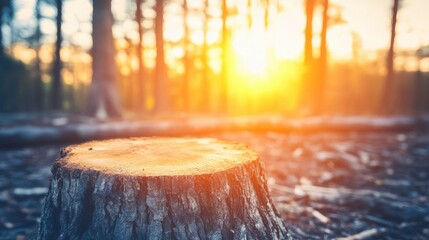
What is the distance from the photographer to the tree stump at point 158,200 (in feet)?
6.09

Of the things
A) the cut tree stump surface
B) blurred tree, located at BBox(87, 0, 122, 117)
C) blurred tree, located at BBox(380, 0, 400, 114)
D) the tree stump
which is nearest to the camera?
the tree stump

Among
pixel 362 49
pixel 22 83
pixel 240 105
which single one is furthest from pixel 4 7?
pixel 362 49

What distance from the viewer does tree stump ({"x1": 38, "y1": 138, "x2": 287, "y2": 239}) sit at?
186 cm

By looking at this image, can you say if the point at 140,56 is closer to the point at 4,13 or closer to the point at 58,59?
the point at 58,59

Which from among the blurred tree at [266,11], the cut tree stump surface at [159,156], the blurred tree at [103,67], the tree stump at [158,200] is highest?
the blurred tree at [266,11]

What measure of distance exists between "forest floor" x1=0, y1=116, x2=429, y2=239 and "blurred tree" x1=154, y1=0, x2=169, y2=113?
8327 millimetres

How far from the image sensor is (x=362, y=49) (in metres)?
37.0

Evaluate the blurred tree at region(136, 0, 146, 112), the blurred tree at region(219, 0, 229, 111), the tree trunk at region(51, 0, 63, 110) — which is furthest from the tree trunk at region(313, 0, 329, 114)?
the tree trunk at region(51, 0, 63, 110)

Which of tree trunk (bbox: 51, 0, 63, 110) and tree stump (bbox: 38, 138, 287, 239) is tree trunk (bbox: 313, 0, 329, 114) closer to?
tree stump (bbox: 38, 138, 287, 239)

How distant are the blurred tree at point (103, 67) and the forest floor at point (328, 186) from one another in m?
3.31

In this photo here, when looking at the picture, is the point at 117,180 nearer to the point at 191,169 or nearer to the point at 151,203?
the point at 151,203

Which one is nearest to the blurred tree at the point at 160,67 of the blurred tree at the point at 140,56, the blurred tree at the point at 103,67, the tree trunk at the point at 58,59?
the blurred tree at the point at 140,56

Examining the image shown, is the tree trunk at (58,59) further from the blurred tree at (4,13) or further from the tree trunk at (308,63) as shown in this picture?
the tree trunk at (308,63)

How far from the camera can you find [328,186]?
465 cm
